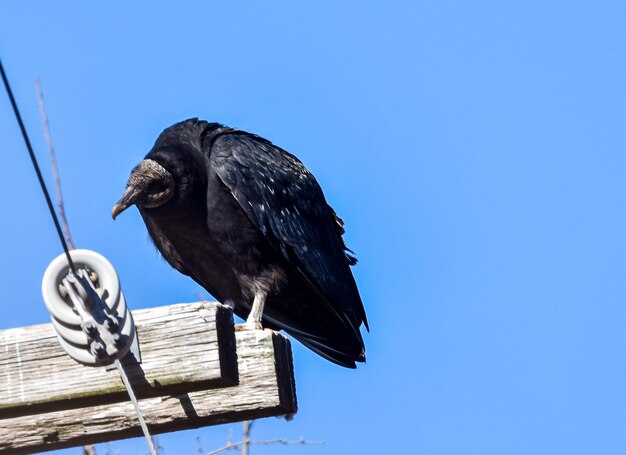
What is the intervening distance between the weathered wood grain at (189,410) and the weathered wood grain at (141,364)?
15cm

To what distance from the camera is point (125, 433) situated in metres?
2.77

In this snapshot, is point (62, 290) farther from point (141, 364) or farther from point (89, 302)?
point (141, 364)

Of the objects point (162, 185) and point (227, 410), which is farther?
point (162, 185)

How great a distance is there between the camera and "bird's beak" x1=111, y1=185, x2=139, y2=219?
191 inches

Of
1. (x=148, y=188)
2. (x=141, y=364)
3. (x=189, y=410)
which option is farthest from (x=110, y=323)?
(x=148, y=188)

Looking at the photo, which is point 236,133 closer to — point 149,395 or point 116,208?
point 116,208

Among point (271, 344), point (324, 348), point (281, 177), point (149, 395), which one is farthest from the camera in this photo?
point (281, 177)

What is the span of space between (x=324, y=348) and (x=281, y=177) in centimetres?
77

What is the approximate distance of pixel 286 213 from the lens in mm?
4875

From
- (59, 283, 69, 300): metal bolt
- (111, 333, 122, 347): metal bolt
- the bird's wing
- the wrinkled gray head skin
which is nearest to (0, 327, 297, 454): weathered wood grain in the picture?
(111, 333, 122, 347): metal bolt

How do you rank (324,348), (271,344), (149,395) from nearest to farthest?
(149,395), (271,344), (324,348)

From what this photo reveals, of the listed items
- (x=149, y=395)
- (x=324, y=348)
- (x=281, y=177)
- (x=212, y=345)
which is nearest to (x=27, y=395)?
(x=149, y=395)

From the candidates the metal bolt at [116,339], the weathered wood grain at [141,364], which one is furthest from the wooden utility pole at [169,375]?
the metal bolt at [116,339]

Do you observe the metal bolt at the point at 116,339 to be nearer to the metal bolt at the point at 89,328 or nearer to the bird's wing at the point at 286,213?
the metal bolt at the point at 89,328
